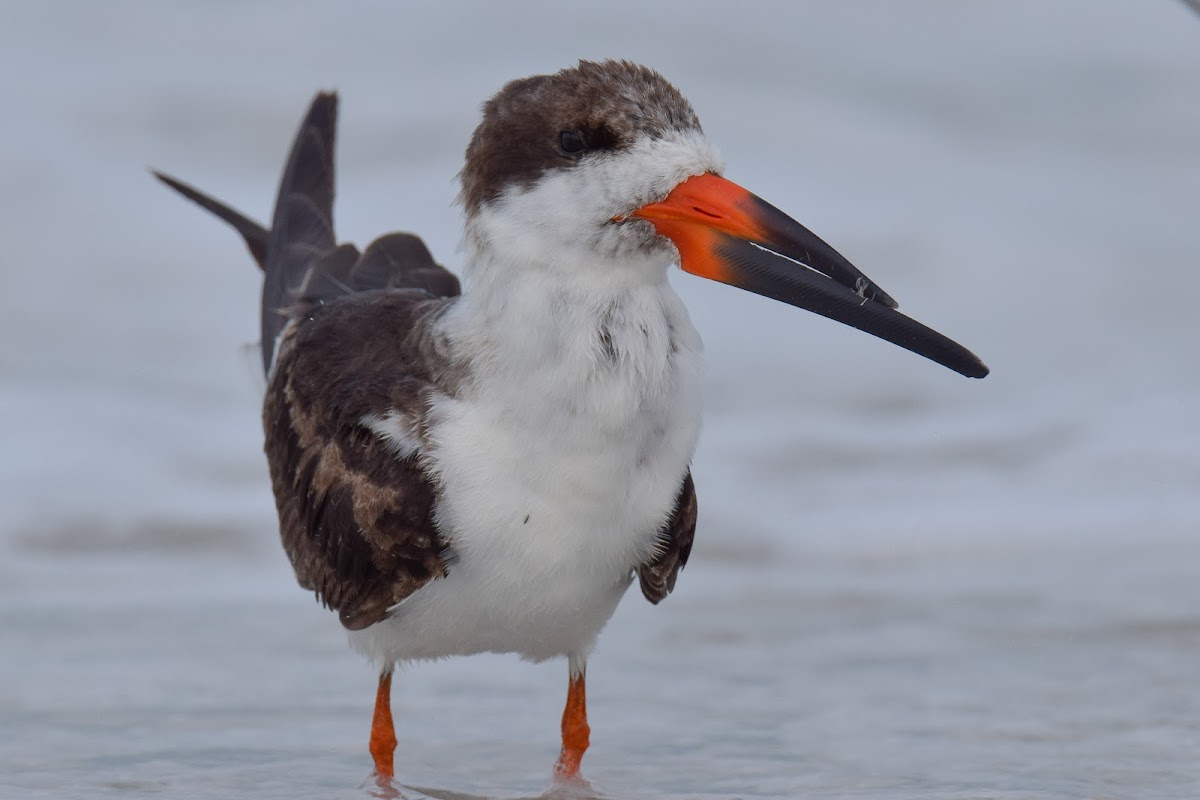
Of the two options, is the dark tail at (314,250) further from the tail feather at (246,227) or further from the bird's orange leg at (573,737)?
the bird's orange leg at (573,737)

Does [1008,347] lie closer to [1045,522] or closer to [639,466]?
[1045,522]

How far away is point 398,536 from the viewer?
409cm

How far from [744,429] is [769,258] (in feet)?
16.6

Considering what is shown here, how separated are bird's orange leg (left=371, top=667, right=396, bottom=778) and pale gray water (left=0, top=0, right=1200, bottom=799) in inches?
4.2

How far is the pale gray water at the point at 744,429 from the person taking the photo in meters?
5.05

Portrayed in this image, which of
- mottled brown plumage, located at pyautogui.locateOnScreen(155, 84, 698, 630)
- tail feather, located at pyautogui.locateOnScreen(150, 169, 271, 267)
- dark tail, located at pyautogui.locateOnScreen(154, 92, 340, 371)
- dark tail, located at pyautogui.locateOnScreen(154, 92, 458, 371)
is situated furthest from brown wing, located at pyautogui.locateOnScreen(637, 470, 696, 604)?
tail feather, located at pyautogui.locateOnScreen(150, 169, 271, 267)

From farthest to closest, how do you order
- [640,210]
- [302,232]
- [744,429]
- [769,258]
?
1. [744,429]
2. [302,232]
3. [769,258]
4. [640,210]

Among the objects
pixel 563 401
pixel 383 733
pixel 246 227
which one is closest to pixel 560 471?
pixel 563 401

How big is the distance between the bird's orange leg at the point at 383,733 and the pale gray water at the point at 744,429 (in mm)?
106

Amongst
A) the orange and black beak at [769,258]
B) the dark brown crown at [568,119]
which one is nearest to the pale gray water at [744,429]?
the orange and black beak at [769,258]

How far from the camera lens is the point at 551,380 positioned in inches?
150

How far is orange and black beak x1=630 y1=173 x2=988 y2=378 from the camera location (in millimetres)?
3697

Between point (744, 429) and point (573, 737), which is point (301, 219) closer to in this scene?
point (573, 737)

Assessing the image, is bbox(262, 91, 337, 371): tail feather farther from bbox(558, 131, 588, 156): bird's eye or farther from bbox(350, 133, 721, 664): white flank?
bbox(558, 131, 588, 156): bird's eye
